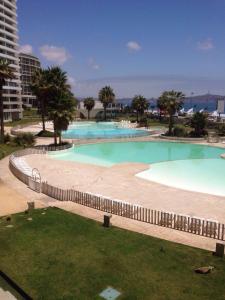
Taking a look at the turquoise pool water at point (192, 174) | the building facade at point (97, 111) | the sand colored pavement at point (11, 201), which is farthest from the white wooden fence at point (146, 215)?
the building facade at point (97, 111)

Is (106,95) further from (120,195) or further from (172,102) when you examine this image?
(120,195)

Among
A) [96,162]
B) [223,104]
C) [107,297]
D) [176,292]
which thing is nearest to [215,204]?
[176,292]

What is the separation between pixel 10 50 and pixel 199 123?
64168 millimetres

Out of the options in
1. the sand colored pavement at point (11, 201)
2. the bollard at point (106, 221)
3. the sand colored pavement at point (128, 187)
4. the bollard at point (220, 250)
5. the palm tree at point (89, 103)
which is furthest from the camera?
the palm tree at point (89, 103)

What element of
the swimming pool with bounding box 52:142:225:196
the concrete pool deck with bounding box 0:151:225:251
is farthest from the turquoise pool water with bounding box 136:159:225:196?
the concrete pool deck with bounding box 0:151:225:251

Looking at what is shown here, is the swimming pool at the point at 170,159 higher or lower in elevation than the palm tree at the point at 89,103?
lower

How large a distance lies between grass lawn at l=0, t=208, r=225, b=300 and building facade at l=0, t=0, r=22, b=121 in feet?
268

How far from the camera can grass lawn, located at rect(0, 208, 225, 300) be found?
40.4 feet

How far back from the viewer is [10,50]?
9738cm

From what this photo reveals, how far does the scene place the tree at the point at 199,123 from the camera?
6231 cm

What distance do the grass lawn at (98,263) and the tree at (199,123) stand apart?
158 feet

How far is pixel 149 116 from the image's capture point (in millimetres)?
104438

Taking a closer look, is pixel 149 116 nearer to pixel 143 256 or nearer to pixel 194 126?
pixel 194 126

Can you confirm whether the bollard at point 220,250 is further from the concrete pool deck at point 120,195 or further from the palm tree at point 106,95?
the palm tree at point 106,95
